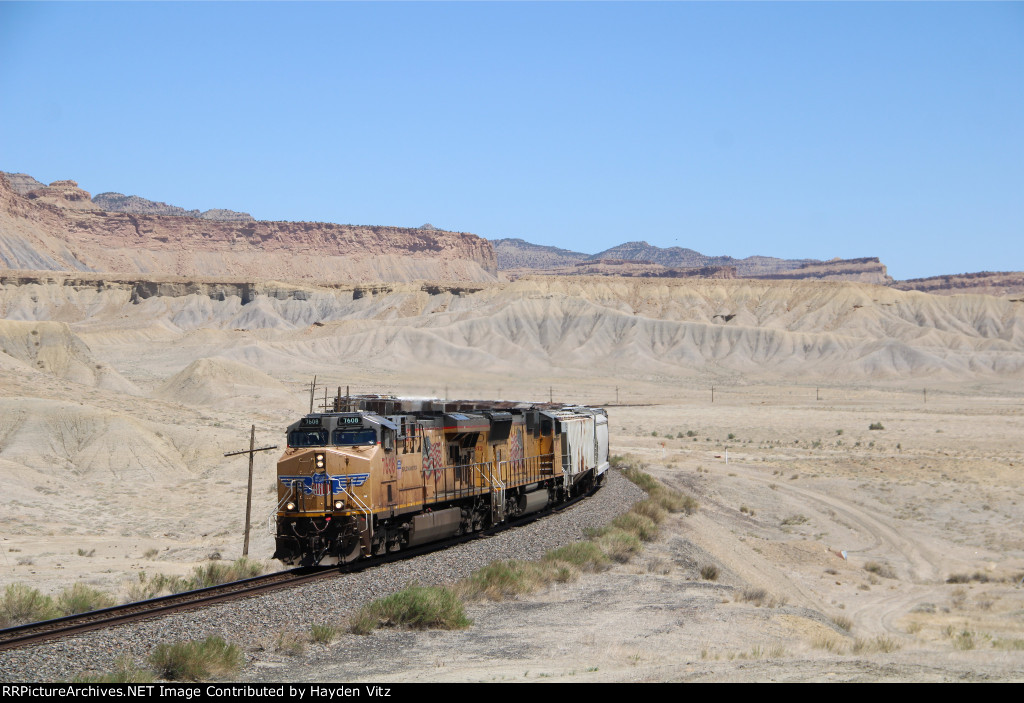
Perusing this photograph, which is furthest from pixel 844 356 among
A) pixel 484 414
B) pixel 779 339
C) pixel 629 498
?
pixel 484 414

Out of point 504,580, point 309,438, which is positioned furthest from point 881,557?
point 309,438

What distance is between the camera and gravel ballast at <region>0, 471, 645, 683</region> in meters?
12.5

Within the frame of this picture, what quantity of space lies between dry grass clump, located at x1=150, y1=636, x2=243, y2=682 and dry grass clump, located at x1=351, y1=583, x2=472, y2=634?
3.44m

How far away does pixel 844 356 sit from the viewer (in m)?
153

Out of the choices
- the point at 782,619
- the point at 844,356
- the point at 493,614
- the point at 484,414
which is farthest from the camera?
the point at 844,356

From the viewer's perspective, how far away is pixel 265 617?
1571cm

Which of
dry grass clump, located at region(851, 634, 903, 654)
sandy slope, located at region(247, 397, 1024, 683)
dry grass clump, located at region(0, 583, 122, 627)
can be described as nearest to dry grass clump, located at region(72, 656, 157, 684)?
sandy slope, located at region(247, 397, 1024, 683)

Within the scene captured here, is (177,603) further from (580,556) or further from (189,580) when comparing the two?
(580,556)

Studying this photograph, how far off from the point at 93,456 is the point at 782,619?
32.4m

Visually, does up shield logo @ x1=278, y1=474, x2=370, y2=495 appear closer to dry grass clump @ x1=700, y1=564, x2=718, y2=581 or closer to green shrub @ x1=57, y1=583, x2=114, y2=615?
green shrub @ x1=57, y1=583, x2=114, y2=615

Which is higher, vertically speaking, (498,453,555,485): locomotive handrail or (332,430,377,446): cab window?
(332,430,377,446): cab window

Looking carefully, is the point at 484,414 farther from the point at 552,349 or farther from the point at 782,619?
the point at 552,349

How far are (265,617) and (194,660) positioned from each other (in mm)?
3214
